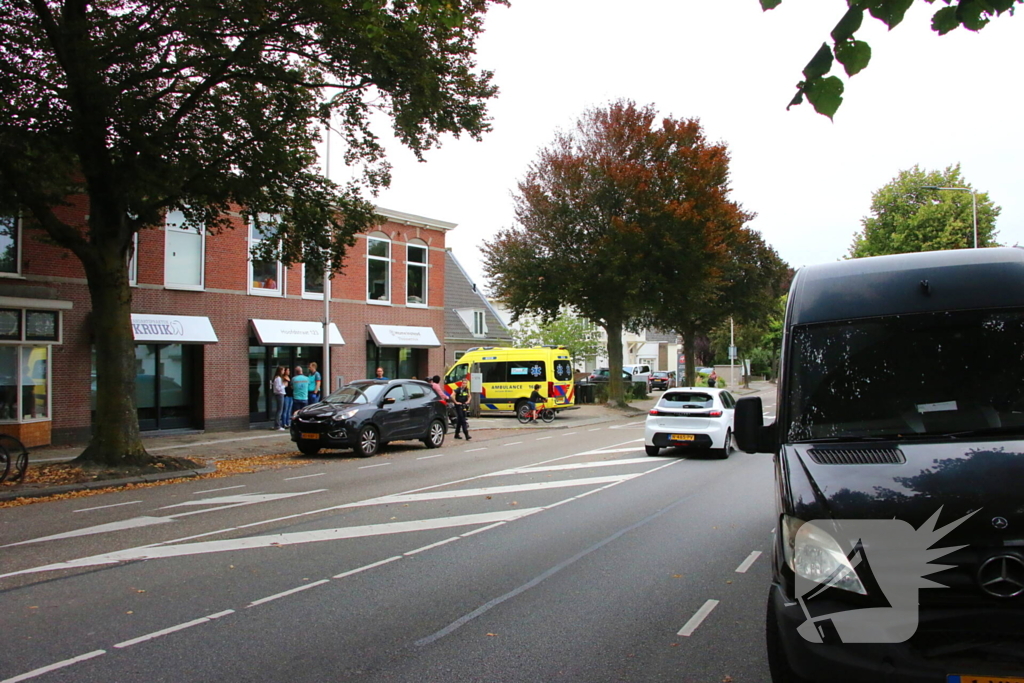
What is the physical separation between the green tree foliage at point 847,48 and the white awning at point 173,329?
20.4 m

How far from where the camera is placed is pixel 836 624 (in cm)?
326

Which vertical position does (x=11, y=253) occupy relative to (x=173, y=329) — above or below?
above

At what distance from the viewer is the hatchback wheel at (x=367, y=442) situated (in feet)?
55.0

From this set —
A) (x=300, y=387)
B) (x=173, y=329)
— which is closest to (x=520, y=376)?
(x=300, y=387)

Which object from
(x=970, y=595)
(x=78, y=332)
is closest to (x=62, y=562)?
(x=970, y=595)

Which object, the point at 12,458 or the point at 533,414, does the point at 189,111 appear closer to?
the point at 12,458

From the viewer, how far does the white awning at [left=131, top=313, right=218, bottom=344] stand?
Result: 834 inches

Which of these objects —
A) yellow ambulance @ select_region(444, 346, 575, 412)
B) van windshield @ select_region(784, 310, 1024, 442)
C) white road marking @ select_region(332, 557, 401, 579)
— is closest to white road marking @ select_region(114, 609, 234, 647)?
white road marking @ select_region(332, 557, 401, 579)

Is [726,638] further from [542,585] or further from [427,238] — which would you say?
[427,238]

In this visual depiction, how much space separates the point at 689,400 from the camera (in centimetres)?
1575

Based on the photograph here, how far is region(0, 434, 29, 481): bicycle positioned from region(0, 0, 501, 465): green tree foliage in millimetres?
1520

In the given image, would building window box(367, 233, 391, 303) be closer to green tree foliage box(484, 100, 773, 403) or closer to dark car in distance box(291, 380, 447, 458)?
green tree foliage box(484, 100, 773, 403)

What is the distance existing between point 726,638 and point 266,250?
43.2 feet

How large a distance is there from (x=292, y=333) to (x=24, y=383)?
833 cm
